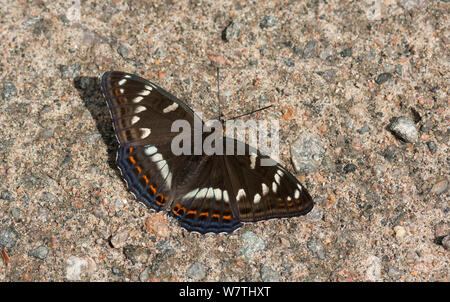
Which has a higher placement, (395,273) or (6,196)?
(6,196)

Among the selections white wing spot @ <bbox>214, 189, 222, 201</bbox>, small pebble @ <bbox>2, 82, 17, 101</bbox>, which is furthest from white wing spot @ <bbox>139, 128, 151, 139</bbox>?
small pebble @ <bbox>2, 82, 17, 101</bbox>

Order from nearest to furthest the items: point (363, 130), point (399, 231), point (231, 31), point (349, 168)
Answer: point (399, 231), point (349, 168), point (363, 130), point (231, 31)

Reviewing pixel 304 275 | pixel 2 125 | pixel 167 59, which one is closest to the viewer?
pixel 304 275

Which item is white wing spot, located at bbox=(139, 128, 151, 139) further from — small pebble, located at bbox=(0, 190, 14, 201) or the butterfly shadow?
small pebble, located at bbox=(0, 190, 14, 201)

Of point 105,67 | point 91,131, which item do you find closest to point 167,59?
point 105,67

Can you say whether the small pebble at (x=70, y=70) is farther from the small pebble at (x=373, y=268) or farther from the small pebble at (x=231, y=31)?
the small pebble at (x=373, y=268)

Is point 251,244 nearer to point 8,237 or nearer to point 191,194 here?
point 191,194

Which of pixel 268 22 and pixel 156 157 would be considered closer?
pixel 156 157

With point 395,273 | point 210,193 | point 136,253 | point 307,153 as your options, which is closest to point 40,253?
point 136,253
